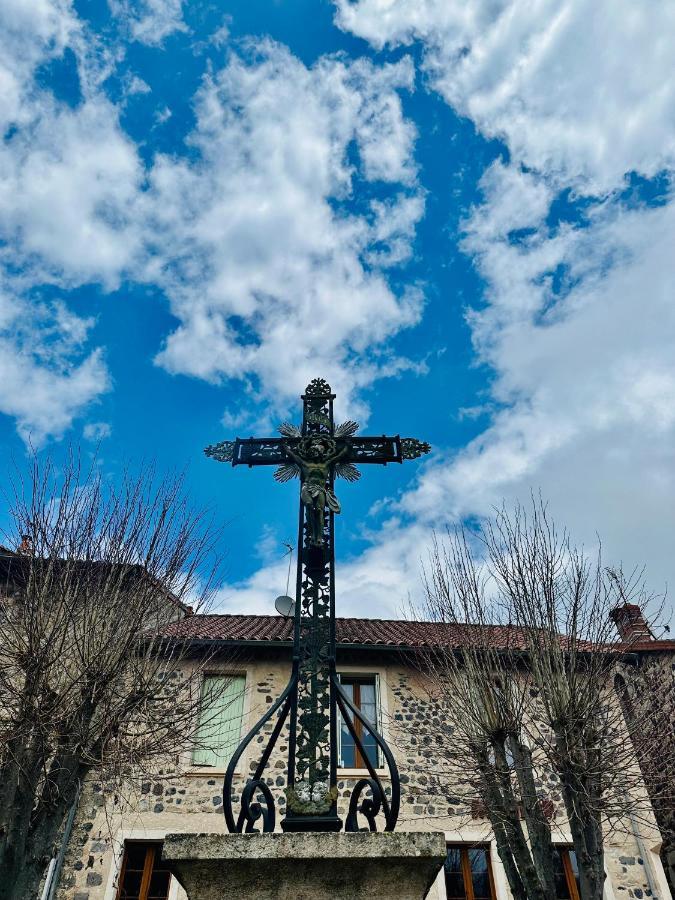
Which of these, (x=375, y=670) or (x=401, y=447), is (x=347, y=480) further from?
(x=375, y=670)

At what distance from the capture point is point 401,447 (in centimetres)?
469

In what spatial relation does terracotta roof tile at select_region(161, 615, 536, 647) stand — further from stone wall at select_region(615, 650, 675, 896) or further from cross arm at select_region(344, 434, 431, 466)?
cross arm at select_region(344, 434, 431, 466)

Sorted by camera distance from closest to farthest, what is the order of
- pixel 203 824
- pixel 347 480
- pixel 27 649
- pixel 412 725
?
1. pixel 347 480
2. pixel 27 649
3. pixel 203 824
4. pixel 412 725

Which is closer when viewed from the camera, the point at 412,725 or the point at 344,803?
the point at 344,803

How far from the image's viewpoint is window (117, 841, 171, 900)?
867 centimetres

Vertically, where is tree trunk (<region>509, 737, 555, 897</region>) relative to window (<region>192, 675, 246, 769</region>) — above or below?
below

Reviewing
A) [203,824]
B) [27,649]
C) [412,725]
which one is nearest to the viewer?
[27,649]

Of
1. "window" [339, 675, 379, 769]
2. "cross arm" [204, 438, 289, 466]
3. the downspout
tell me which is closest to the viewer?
"cross arm" [204, 438, 289, 466]

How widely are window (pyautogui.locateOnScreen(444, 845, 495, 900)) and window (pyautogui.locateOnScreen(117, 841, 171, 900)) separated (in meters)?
4.15

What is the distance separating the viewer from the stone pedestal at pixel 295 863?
8.18ft

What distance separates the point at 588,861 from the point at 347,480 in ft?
16.6

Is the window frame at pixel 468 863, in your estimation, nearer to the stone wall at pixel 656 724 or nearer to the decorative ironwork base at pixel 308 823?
the stone wall at pixel 656 724

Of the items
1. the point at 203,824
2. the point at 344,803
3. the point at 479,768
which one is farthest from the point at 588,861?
the point at 203,824

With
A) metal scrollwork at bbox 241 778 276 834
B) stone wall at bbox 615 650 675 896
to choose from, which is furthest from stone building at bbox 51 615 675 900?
metal scrollwork at bbox 241 778 276 834
